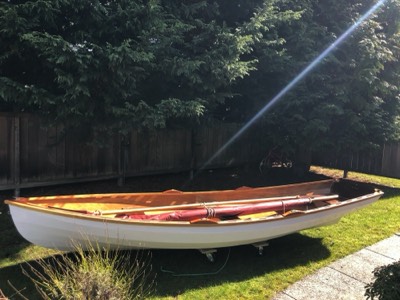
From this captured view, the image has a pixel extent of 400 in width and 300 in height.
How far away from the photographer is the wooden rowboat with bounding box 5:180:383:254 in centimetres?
433

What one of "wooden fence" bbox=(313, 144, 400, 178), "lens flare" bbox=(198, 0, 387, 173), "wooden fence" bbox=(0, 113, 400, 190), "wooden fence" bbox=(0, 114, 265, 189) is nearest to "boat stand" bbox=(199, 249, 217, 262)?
"wooden fence" bbox=(0, 114, 265, 189)

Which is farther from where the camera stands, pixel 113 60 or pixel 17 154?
pixel 17 154

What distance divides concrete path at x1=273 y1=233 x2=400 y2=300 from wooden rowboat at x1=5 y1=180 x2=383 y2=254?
704mm

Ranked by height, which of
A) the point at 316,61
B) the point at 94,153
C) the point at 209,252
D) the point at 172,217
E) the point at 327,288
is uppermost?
the point at 316,61

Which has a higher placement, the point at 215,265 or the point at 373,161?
the point at 373,161

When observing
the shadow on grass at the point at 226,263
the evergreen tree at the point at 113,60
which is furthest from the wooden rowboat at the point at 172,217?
the evergreen tree at the point at 113,60

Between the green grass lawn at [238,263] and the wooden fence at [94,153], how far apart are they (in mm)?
919

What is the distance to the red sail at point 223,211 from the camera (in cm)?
492

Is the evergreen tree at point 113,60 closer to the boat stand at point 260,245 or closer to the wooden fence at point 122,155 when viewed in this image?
the wooden fence at point 122,155

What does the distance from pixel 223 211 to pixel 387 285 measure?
7.79 ft

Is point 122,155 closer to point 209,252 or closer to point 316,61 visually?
point 209,252

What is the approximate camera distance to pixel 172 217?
4.87 meters

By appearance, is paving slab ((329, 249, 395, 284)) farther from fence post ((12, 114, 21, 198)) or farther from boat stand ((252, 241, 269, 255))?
fence post ((12, 114, 21, 198))

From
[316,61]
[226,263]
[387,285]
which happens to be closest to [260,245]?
[226,263]
